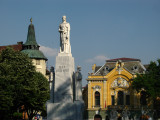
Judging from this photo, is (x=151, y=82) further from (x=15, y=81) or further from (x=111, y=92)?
(x=15, y=81)

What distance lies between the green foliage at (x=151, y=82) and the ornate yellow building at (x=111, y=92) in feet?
23.5

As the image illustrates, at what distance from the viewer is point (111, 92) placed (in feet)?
207

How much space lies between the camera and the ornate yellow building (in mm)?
62000

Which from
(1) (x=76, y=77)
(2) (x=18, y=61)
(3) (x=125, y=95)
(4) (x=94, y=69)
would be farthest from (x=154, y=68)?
(1) (x=76, y=77)

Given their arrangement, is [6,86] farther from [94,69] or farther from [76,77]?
[94,69]

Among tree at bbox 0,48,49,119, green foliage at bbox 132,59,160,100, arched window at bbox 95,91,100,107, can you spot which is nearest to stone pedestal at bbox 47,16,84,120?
tree at bbox 0,48,49,119

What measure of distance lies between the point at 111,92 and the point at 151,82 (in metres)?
11.5

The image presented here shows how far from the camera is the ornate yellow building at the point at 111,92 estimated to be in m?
62.0

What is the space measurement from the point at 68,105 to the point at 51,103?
152 cm

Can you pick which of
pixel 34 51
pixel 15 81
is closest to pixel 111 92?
pixel 34 51

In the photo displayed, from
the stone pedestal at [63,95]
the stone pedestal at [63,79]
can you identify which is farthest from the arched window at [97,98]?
the stone pedestal at [63,79]

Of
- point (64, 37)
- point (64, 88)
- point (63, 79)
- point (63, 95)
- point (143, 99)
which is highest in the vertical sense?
point (64, 37)

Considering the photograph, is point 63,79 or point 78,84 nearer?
point 63,79

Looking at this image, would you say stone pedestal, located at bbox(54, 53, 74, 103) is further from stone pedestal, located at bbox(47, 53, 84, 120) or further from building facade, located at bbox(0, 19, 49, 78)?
building facade, located at bbox(0, 19, 49, 78)
